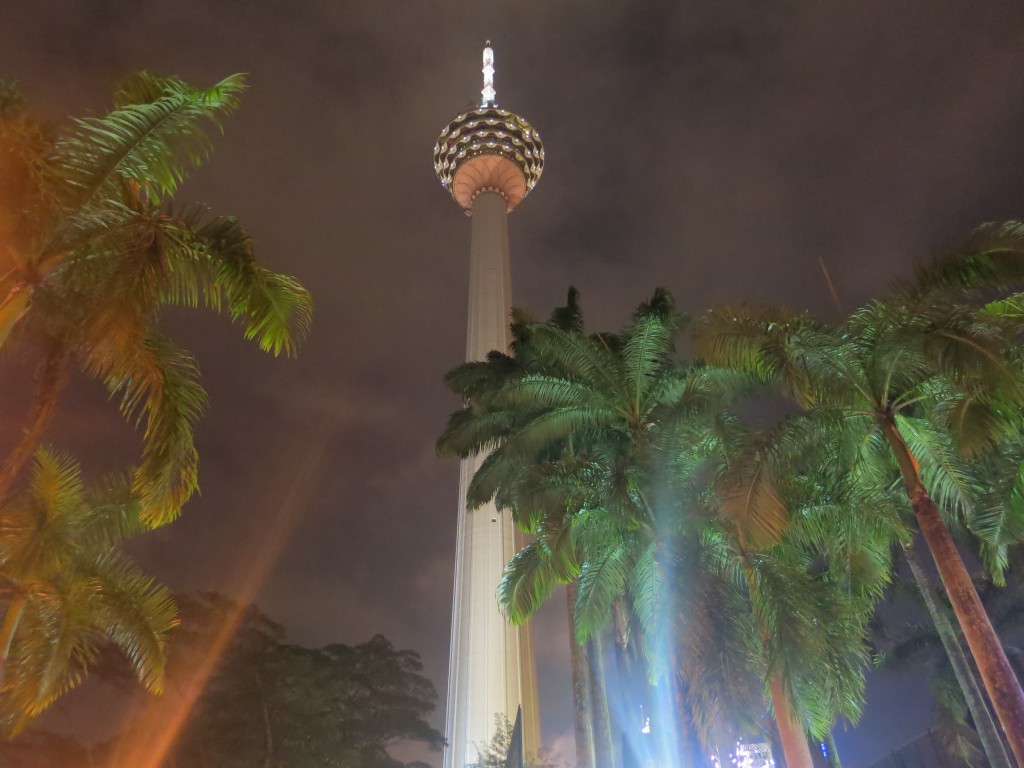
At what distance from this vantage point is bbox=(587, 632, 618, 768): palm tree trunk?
20.0 metres

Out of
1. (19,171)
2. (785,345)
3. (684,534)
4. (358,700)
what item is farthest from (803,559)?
(358,700)

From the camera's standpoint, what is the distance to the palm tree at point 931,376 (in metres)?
12.6

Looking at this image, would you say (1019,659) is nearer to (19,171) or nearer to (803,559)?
(803,559)

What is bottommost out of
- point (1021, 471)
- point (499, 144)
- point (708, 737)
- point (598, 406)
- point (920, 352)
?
point (708, 737)

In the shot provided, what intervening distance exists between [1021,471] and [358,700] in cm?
3114

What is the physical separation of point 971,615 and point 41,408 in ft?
45.6

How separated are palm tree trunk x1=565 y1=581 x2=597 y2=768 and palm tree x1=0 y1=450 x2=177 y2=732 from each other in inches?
397

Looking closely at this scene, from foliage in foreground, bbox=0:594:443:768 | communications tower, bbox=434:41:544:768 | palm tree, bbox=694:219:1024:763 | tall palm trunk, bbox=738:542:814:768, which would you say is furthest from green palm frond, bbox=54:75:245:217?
foliage in foreground, bbox=0:594:443:768

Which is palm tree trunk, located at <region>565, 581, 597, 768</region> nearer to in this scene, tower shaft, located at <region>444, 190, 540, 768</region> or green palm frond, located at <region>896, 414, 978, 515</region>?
green palm frond, located at <region>896, 414, 978, 515</region>

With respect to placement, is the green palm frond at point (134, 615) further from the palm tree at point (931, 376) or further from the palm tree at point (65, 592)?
the palm tree at point (931, 376)

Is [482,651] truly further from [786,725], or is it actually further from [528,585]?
[786,725]

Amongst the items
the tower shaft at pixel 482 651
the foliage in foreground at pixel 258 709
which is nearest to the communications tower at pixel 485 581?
the tower shaft at pixel 482 651

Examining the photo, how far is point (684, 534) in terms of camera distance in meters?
17.1

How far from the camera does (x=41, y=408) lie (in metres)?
9.73
